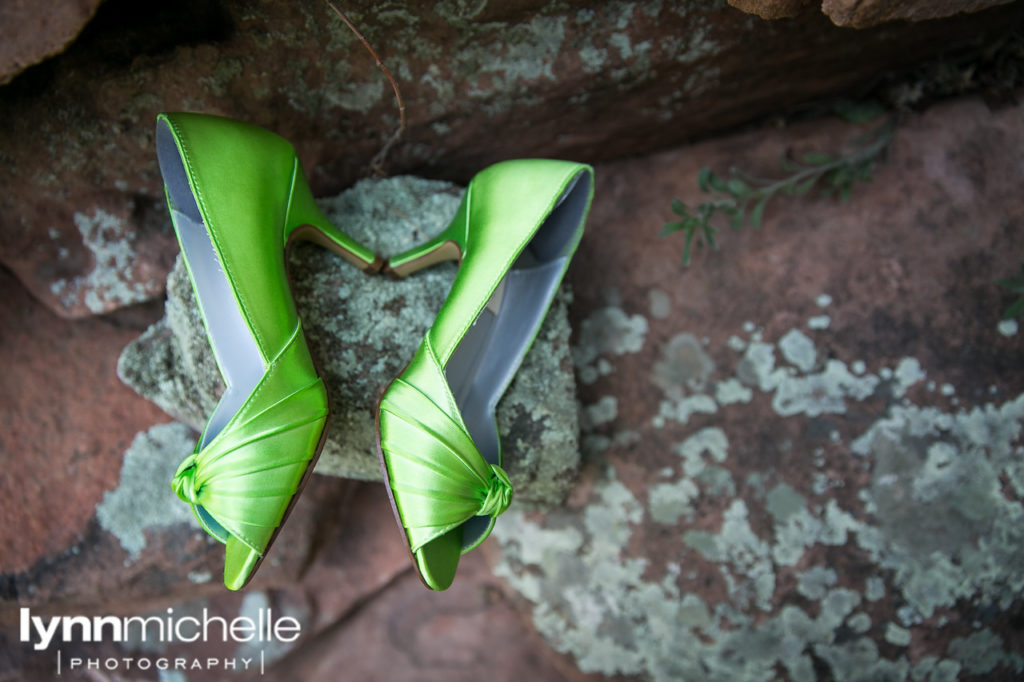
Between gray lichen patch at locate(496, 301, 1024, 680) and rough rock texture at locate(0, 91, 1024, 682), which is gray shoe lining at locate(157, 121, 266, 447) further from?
gray lichen patch at locate(496, 301, 1024, 680)

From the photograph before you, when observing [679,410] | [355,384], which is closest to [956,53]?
[679,410]

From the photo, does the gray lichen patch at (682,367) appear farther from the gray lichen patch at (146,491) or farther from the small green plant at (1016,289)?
the gray lichen patch at (146,491)

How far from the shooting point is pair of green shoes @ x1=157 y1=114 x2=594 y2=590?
100cm

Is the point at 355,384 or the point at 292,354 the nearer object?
the point at 292,354

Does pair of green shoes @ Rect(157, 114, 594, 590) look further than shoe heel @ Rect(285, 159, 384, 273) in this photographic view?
No

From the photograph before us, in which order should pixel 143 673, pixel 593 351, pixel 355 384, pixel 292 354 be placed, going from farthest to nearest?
pixel 143 673 → pixel 593 351 → pixel 355 384 → pixel 292 354

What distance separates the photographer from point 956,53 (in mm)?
1391

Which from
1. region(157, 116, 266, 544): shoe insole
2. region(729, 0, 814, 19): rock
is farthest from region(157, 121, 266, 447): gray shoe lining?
region(729, 0, 814, 19): rock

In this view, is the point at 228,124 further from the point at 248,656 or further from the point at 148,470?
the point at 248,656

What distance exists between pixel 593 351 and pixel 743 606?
564 millimetres

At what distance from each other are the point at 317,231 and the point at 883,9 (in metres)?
0.90

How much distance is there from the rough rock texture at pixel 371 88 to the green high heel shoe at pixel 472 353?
0.21 meters

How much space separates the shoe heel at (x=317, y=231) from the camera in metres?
1.16

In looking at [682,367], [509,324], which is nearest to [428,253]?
[509,324]
